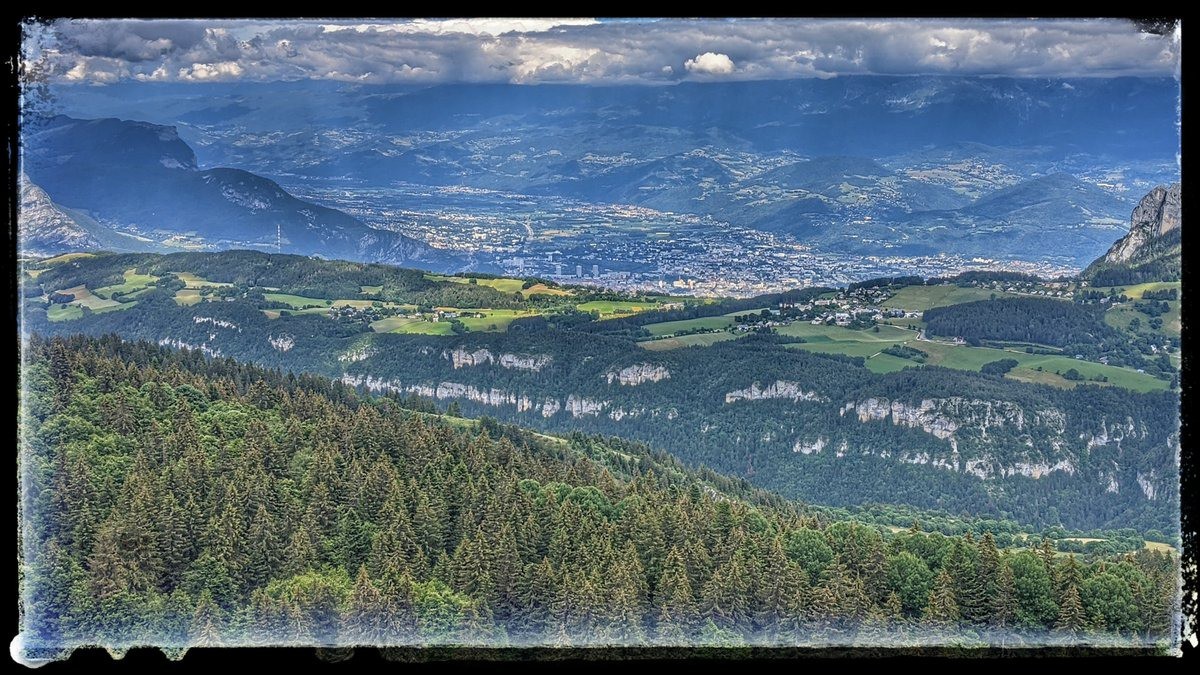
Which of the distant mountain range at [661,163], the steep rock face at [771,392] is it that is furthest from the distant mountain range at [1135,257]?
the distant mountain range at [661,163]

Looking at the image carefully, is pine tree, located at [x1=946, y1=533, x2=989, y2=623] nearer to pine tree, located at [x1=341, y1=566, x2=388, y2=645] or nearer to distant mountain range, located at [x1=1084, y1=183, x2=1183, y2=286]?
pine tree, located at [x1=341, y1=566, x2=388, y2=645]

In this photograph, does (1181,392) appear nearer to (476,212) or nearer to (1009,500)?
(1009,500)

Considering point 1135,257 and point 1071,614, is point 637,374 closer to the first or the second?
point 1135,257

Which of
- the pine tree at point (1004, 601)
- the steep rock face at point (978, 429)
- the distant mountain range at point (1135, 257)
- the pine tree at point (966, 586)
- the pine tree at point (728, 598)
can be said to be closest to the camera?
the pine tree at point (728, 598)

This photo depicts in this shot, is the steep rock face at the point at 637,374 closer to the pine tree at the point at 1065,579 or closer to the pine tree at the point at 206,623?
the pine tree at the point at 1065,579

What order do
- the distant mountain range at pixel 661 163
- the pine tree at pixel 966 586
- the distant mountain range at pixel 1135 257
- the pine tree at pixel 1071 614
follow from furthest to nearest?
the distant mountain range at pixel 661 163 < the distant mountain range at pixel 1135 257 < the pine tree at pixel 966 586 < the pine tree at pixel 1071 614

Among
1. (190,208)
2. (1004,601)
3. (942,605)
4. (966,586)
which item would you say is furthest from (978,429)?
(190,208)

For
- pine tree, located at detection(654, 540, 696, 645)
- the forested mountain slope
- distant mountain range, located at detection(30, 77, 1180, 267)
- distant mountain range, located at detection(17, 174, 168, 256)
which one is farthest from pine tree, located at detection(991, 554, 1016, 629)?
distant mountain range, located at detection(30, 77, 1180, 267)
